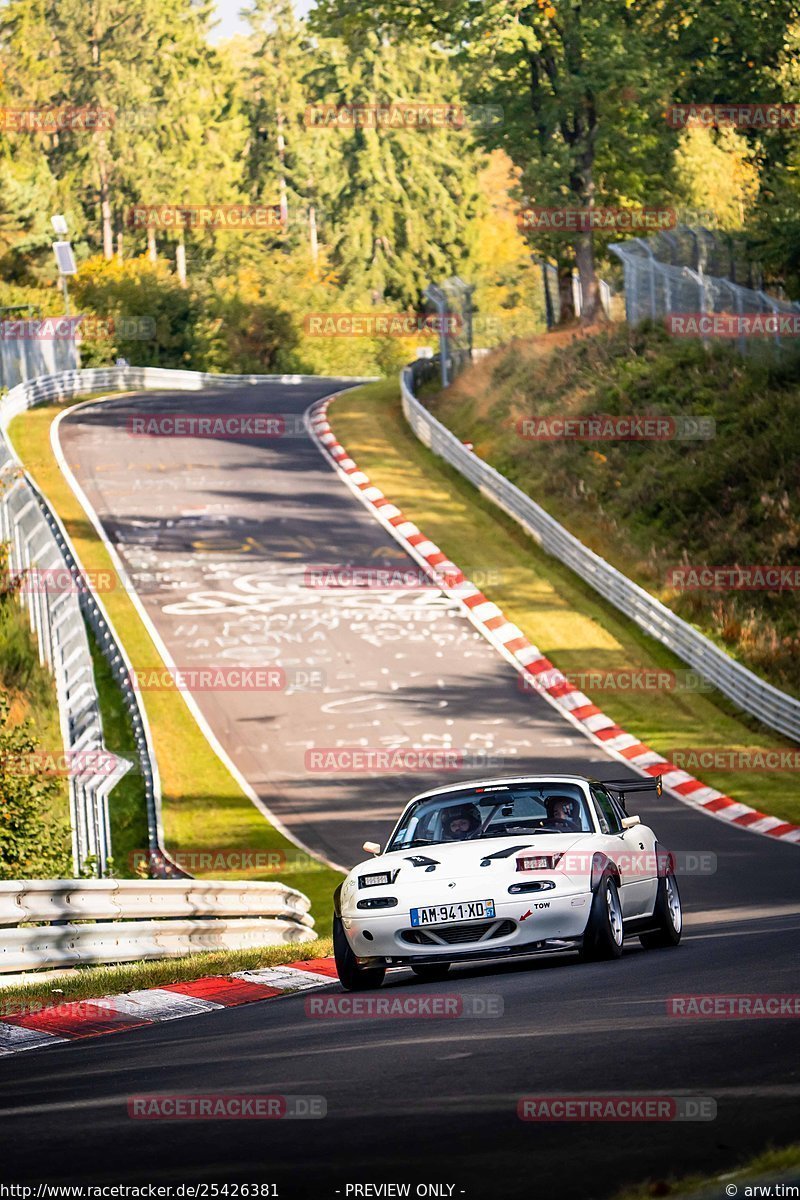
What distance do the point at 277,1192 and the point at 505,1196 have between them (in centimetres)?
70

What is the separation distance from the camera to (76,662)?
2041cm

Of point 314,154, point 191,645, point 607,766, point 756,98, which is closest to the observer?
point 607,766

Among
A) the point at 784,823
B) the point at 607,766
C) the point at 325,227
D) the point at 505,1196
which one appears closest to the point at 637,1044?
the point at 505,1196

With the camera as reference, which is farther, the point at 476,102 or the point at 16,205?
the point at 16,205

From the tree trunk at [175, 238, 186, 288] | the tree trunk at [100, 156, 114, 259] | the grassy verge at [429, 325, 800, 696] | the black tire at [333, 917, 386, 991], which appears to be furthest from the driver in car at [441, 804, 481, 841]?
the tree trunk at [175, 238, 186, 288]

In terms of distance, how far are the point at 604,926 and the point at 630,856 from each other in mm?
876

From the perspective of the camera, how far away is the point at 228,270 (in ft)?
343

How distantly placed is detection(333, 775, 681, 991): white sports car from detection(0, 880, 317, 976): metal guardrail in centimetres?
192

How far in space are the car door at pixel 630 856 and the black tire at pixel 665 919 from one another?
134 mm

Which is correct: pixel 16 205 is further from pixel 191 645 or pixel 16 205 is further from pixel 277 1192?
pixel 277 1192

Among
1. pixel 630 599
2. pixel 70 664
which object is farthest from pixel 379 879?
pixel 630 599

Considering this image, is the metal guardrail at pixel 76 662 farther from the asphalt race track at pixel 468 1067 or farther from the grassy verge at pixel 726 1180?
the grassy verge at pixel 726 1180

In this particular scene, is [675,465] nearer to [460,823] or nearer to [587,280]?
[587,280]

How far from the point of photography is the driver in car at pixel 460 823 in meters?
11.6
